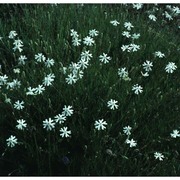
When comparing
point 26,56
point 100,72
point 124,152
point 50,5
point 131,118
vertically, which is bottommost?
point 124,152

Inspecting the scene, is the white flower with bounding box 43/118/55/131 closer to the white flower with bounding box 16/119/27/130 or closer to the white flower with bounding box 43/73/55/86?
the white flower with bounding box 16/119/27/130

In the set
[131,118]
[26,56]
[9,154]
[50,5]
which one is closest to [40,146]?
[9,154]

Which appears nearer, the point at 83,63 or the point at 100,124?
the point at 100,124

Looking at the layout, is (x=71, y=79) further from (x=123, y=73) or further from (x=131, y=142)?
(x=131, y=142)

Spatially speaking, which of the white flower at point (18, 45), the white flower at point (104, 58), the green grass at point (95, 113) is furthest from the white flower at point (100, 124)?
the white flower at point (18, 45)

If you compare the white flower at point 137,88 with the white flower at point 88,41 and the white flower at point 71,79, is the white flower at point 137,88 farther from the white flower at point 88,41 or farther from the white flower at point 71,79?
the white flower at point 88,41

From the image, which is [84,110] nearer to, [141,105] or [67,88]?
[67,88]

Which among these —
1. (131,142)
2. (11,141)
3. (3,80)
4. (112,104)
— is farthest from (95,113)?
(3,80)

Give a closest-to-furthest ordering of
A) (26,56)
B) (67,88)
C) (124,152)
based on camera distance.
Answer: (124,152), (67,88), (26,56)
